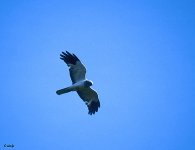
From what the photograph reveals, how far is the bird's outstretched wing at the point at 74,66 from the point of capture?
53.6 feet

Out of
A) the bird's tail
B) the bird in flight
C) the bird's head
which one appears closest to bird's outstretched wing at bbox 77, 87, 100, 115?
the bird in flight

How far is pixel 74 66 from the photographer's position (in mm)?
16469

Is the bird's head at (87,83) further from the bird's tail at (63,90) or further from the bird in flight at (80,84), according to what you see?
the bird's tail at (63,90)

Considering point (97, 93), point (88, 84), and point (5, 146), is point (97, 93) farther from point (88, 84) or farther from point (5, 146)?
point (5, 146)

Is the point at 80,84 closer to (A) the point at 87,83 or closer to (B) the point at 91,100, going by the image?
(A) the point at 87,83

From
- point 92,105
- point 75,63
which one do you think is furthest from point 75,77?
point 92,105

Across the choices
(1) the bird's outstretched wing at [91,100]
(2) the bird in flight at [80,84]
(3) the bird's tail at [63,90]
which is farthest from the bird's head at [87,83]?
(3) the bird's tail at [63,90]

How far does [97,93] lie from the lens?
16656 mm

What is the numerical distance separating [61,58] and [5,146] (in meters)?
5.92

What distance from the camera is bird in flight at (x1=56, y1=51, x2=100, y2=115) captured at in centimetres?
1622

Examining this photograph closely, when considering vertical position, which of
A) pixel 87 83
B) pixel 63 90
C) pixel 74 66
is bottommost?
pixel 63 90

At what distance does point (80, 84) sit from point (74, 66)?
3.54 ft

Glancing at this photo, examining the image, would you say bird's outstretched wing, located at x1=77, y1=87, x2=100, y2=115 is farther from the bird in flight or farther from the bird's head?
the bird's head

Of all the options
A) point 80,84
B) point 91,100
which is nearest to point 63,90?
point 80,84
